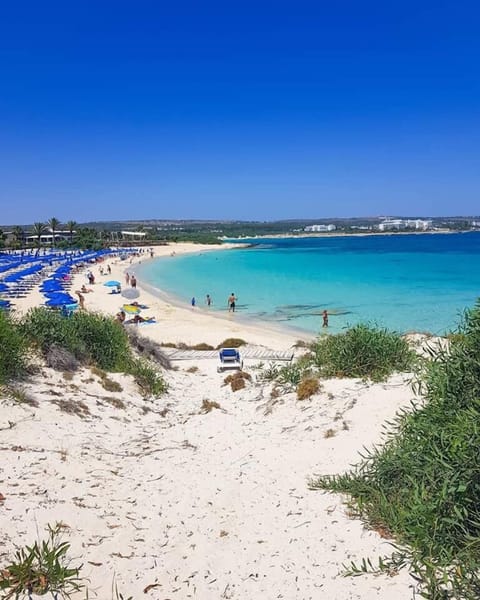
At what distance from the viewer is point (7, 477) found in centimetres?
566

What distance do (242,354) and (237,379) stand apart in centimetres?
429

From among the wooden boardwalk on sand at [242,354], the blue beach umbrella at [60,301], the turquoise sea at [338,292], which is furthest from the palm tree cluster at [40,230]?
the wooden boardwalk on sand at [242,354]

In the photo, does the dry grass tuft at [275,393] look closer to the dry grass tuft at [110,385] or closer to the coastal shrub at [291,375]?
the coastal shrub at [291,375]

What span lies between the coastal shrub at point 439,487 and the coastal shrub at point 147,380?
7078mm

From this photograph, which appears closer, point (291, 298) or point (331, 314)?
point (331, 314)

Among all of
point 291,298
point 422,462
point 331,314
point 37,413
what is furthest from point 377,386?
point 291,298

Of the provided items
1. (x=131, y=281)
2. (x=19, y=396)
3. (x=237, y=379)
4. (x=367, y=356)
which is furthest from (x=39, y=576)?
(x=131, y=281)

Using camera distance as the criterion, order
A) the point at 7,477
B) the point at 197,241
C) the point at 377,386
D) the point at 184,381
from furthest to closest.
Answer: the point at 197,241 < the point at 184,381 < the point at 377,386 < the point at 7,477

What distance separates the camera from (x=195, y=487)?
20.1 feet

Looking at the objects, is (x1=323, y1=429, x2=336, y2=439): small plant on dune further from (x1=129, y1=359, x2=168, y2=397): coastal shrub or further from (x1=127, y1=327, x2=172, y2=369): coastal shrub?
(x1=127, y1=327, x2=172, y2=369): coastal shrub

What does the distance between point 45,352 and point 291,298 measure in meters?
29.1

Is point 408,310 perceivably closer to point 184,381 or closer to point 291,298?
point 291,298

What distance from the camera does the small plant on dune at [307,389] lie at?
9477 millimetres

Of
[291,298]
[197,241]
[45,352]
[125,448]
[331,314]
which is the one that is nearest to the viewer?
[125,448]
